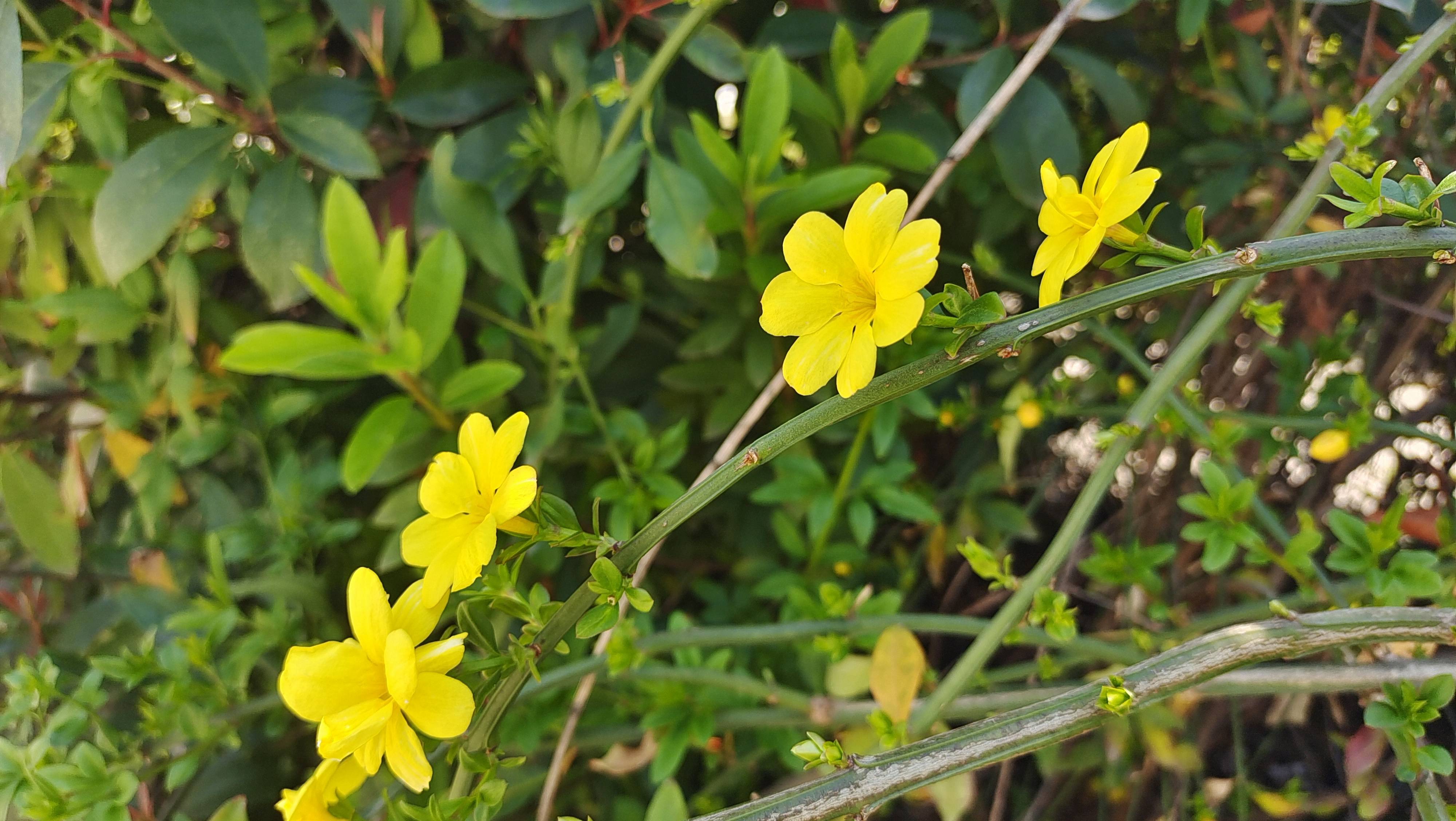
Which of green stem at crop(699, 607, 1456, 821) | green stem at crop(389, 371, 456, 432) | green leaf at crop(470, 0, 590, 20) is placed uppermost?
green leaf at crop(470, 0, 590, 20)

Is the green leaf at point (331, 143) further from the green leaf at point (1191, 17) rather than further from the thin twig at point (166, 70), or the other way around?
the green leaf at point (1191, 17)

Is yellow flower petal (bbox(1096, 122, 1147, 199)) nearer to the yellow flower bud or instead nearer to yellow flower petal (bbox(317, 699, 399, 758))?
yellow flower petal (bbox(317, 699, 399, 758))

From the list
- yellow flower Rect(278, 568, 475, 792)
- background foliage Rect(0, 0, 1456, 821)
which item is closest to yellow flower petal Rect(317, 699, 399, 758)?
yellow flower Rect(278, 568, 475, 792)

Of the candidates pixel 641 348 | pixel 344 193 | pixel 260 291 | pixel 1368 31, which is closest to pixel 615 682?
pixel 641 348

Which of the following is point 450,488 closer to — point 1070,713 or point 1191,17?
point 1070,713

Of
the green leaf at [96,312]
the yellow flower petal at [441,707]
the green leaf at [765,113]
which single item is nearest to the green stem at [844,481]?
the green leaf at [765,113]

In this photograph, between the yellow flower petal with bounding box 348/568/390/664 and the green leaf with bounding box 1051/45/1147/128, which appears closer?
the yellow flower petal with bounding box 348/568/390/664
